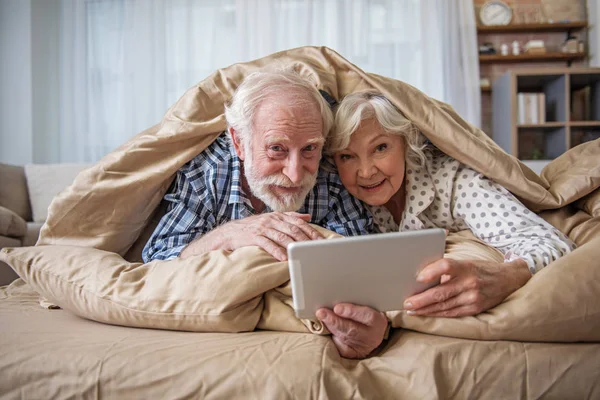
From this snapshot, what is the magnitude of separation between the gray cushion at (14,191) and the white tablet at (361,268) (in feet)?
9.79

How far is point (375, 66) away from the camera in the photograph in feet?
13.7

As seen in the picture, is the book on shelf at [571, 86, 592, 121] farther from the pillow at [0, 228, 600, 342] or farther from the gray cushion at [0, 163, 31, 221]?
the gray cushion at [0, 163, 31, 221]

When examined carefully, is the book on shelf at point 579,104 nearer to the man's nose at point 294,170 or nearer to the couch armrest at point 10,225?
the man's nose at point 294,170

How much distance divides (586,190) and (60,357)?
1356 mm

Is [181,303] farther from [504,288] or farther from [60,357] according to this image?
[504,288]

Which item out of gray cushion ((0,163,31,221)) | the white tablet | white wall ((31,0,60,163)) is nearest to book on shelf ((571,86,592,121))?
the white tablet

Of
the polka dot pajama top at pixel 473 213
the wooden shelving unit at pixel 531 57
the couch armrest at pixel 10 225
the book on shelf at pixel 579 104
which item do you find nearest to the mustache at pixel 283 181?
the polka dot pajama top at pixel 473 213

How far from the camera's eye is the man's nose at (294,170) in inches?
54.5

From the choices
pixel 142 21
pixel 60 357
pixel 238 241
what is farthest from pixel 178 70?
pixel 60 357

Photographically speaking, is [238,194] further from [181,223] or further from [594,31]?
[594,31]

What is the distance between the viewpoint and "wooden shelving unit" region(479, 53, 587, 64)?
4016 millimetres

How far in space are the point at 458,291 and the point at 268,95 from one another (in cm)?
75

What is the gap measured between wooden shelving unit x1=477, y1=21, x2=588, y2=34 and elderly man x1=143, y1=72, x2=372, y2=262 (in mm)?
3134

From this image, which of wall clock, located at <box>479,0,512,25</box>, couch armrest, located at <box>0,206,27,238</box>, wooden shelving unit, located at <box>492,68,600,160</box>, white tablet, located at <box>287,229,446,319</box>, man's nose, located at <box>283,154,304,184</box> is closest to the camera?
white tablet, located at <box>287,229,446,319</box>
